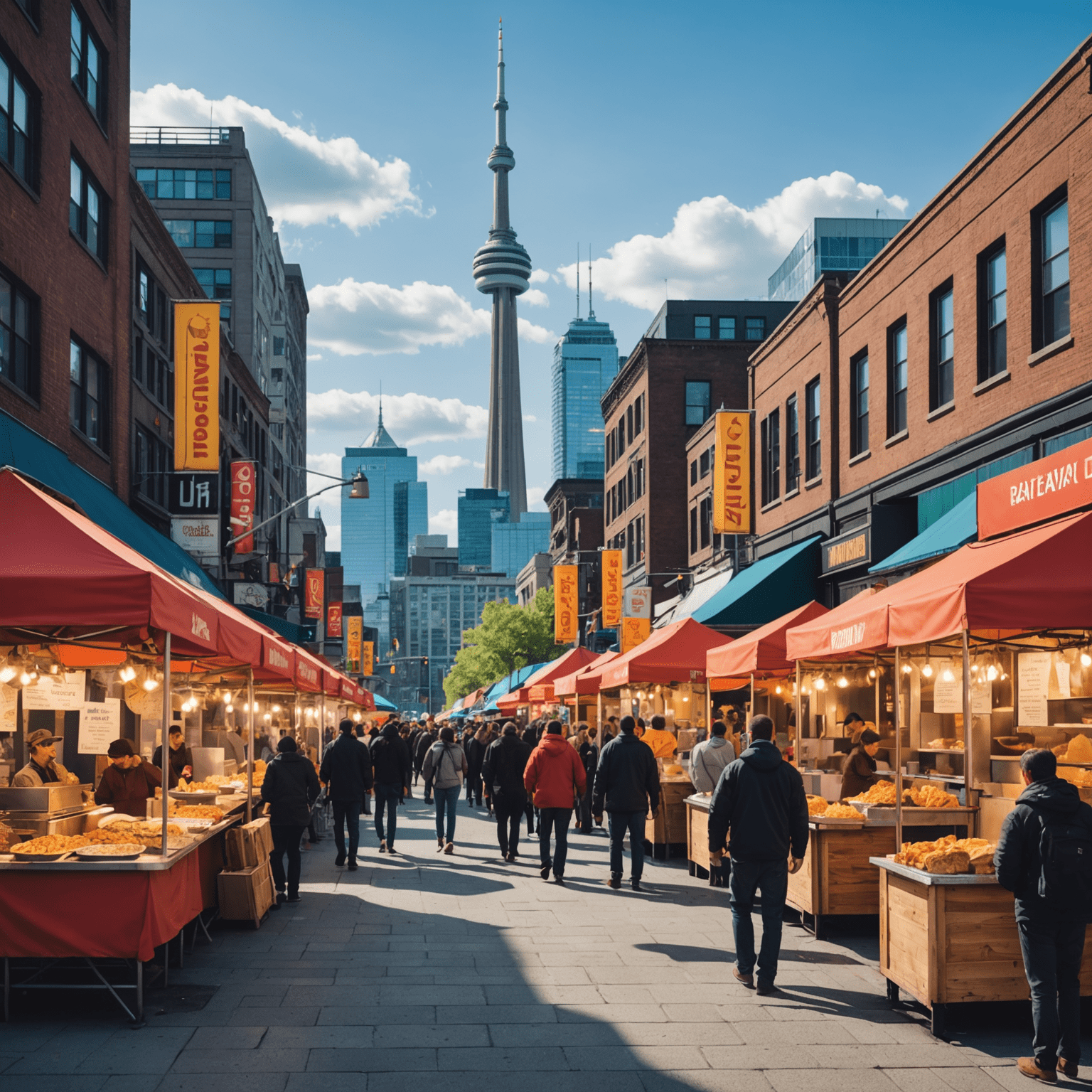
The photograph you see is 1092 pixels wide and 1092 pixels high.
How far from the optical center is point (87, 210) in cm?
2370

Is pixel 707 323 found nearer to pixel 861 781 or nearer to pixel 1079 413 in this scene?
pixel 1079 413

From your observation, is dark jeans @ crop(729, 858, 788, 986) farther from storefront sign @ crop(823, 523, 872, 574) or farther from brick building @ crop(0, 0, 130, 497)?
storefront sign @ crop(823, 523, 872, 574)

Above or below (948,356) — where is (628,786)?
below

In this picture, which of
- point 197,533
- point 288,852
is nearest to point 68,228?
point 197,533

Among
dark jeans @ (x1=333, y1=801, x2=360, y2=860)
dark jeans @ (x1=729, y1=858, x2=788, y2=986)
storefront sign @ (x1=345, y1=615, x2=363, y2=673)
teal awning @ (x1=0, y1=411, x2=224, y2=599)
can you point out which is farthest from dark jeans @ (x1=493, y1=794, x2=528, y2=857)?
storefront sign @ (x1=345, y1=615, x2=363, y2=673)

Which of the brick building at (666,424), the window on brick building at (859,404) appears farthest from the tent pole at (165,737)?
the brick building at (666,424)

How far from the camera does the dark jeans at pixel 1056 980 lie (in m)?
7.05

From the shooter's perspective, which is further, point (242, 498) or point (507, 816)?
point (242, 498)

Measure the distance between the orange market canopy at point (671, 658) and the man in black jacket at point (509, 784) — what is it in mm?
2191

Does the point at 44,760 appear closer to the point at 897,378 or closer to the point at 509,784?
the point at 509,784

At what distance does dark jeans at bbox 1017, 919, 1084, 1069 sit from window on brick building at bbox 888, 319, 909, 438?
17.9 meters

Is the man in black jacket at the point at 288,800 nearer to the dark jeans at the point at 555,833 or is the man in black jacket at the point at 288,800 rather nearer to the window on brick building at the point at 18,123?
the dark jeans at the point at 555,833

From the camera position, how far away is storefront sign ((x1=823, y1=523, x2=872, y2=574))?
24781mm

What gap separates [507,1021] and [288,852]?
20.3ft
